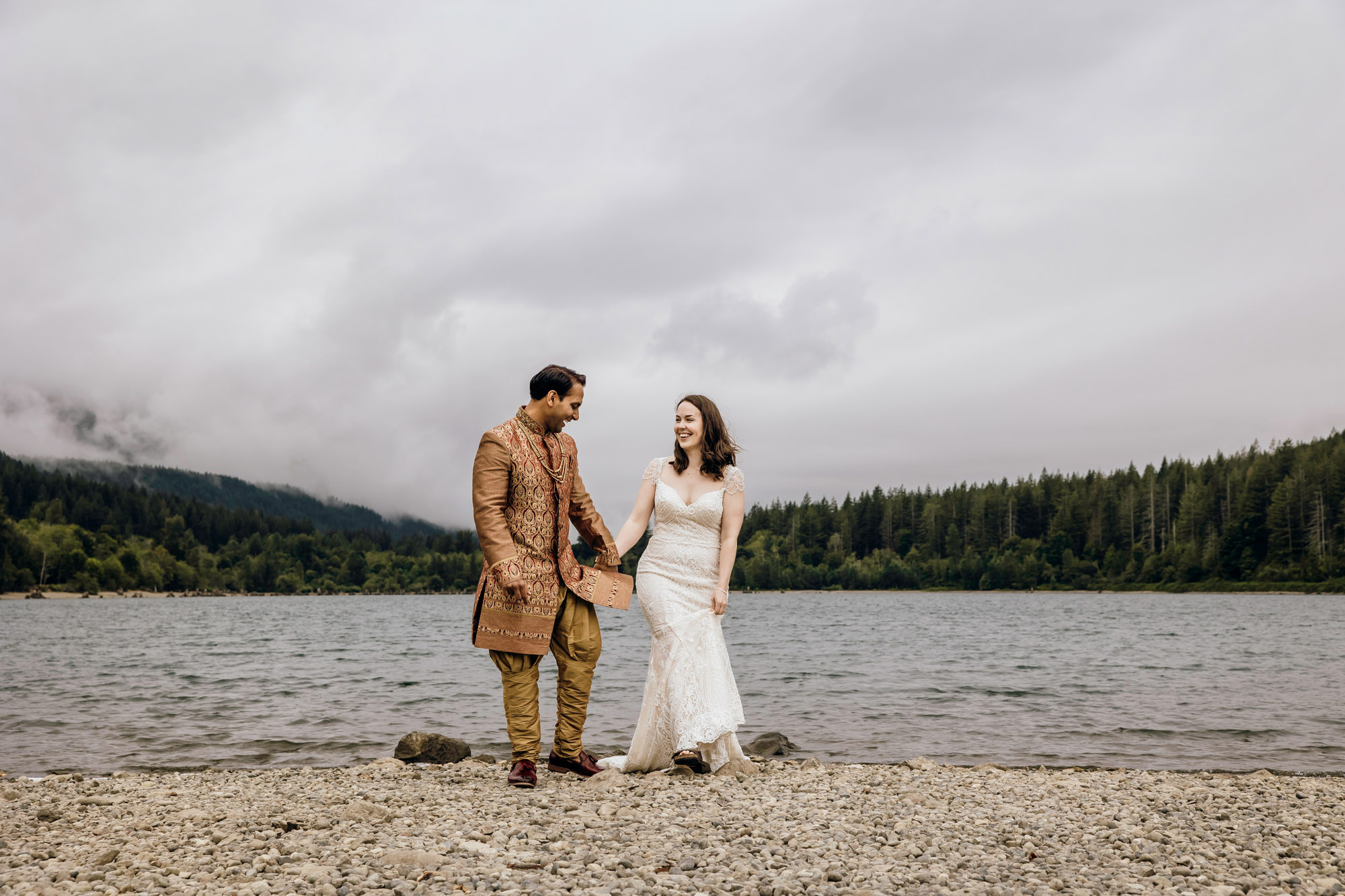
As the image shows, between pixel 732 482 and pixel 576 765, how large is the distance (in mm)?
2689

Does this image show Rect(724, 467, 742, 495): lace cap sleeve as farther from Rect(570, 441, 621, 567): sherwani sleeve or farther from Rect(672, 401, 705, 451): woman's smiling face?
Rect(570, 441, 621, 567): sherwani sleeve

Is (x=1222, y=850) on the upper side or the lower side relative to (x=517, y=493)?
lower

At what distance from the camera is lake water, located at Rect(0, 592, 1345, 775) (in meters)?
12.1

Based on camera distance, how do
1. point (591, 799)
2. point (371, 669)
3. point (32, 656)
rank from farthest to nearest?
point (32, 656), point (371, 669), point (591, 799)

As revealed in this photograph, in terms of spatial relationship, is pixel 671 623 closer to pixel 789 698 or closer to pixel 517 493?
pixel 517 493

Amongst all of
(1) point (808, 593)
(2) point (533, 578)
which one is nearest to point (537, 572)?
(2) point (533, 578)

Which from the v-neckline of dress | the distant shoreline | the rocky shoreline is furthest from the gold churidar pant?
the distant shoreline

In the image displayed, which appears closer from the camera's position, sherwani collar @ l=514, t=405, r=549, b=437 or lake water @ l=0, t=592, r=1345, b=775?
sherwani collar @ l=514, t=405, r=549, b=437

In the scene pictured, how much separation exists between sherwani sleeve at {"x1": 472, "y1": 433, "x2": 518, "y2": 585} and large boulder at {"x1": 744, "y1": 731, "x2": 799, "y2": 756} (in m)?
5.73

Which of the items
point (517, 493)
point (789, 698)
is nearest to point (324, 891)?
point (517, 493)

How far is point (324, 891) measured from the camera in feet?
14.3

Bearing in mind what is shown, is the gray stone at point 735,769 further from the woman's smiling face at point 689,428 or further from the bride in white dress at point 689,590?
the woman's smiling face at point 689,428

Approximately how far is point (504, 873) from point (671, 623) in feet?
10.1

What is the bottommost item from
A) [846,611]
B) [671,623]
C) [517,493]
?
[846,611]
